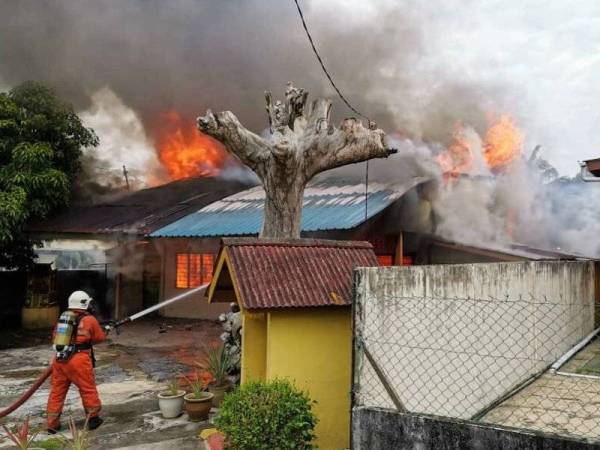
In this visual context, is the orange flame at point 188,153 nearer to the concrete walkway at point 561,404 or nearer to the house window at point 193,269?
the house window at point 193,269

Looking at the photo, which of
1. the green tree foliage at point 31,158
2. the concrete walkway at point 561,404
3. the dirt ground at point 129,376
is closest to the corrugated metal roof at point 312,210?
the dirt ground at point 129,376

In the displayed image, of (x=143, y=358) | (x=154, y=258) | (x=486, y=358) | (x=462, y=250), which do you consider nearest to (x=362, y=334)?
(x=486, y=358)

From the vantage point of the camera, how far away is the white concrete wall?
14.6ft

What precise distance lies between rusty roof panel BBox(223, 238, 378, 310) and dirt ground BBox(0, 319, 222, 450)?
7.25ft

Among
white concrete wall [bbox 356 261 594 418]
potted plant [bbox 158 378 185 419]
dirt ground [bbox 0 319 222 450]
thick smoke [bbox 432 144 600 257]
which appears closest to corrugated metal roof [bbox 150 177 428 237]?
thick smoke [bbox 432 144 600 257]

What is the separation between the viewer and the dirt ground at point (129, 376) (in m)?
6.20

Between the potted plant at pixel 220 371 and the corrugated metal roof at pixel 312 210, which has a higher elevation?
the corrugated metal roof at pixel 312 210

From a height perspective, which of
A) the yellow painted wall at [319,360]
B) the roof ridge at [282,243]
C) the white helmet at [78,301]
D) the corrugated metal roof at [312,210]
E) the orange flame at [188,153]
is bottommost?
the yellow painted wall at [319,360]

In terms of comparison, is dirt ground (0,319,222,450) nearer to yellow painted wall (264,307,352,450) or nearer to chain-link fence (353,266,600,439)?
yellow painted wall (264,307,352,450)

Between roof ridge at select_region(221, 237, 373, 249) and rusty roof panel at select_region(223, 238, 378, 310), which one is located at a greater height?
roof ridge at select_region(221, 237, 373, 249)

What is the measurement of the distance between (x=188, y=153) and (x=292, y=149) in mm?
15416

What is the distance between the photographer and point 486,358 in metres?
5.62

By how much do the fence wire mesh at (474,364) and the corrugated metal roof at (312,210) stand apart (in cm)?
478

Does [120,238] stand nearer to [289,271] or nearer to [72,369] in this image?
[72,369]
